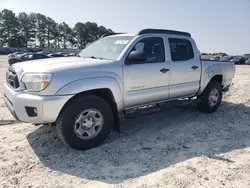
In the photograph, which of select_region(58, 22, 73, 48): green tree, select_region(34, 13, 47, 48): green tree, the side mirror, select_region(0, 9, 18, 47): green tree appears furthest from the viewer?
select_region(58, 22, 73, 48): green tree

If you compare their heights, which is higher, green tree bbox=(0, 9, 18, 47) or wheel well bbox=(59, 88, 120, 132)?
green tree bbox=(0, 9, 18, 47)

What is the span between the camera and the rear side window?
532 centimetres

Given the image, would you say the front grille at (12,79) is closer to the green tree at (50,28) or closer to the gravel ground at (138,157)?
the gravel ground at (138,157)

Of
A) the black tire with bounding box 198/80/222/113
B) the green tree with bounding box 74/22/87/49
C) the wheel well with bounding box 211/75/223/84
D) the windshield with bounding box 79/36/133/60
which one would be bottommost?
the black tire with bounding box 198/80/222/113

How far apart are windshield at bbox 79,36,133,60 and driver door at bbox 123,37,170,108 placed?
0.25 metres

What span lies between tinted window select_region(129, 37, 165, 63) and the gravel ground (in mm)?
1450

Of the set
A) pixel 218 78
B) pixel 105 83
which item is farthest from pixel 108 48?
pixel 218 78

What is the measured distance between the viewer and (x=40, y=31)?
97938 mm

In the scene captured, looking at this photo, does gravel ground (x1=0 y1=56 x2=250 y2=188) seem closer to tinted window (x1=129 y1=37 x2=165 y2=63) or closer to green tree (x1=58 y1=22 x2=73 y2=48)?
tinted window (x1=129 y1=37 x2=165 y2=63)

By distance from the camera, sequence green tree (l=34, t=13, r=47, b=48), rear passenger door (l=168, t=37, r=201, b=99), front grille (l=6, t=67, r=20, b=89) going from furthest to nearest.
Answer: green tree (l=34, t=13, r=47, b=48) < rear passenger door (l=168, t=37, r=201, b=99) < front grille (l=6, t=67, r=20, b=89)

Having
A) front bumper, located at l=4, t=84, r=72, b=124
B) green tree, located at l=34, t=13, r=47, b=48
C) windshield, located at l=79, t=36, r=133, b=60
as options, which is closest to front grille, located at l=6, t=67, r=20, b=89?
front bumper, located at l=4, t=84, r=72, b=124

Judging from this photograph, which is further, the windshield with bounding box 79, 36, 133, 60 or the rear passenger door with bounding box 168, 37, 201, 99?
the rear passenger door with bounding box 168, 37, 201, 99

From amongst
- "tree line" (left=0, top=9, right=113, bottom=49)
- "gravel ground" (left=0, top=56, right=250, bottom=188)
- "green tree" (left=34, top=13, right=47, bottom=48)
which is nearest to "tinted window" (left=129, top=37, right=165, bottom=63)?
"gravel ground" (left=0, top=56, right=250, bottom=188)

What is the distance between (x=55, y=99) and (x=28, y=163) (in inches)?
40.5
